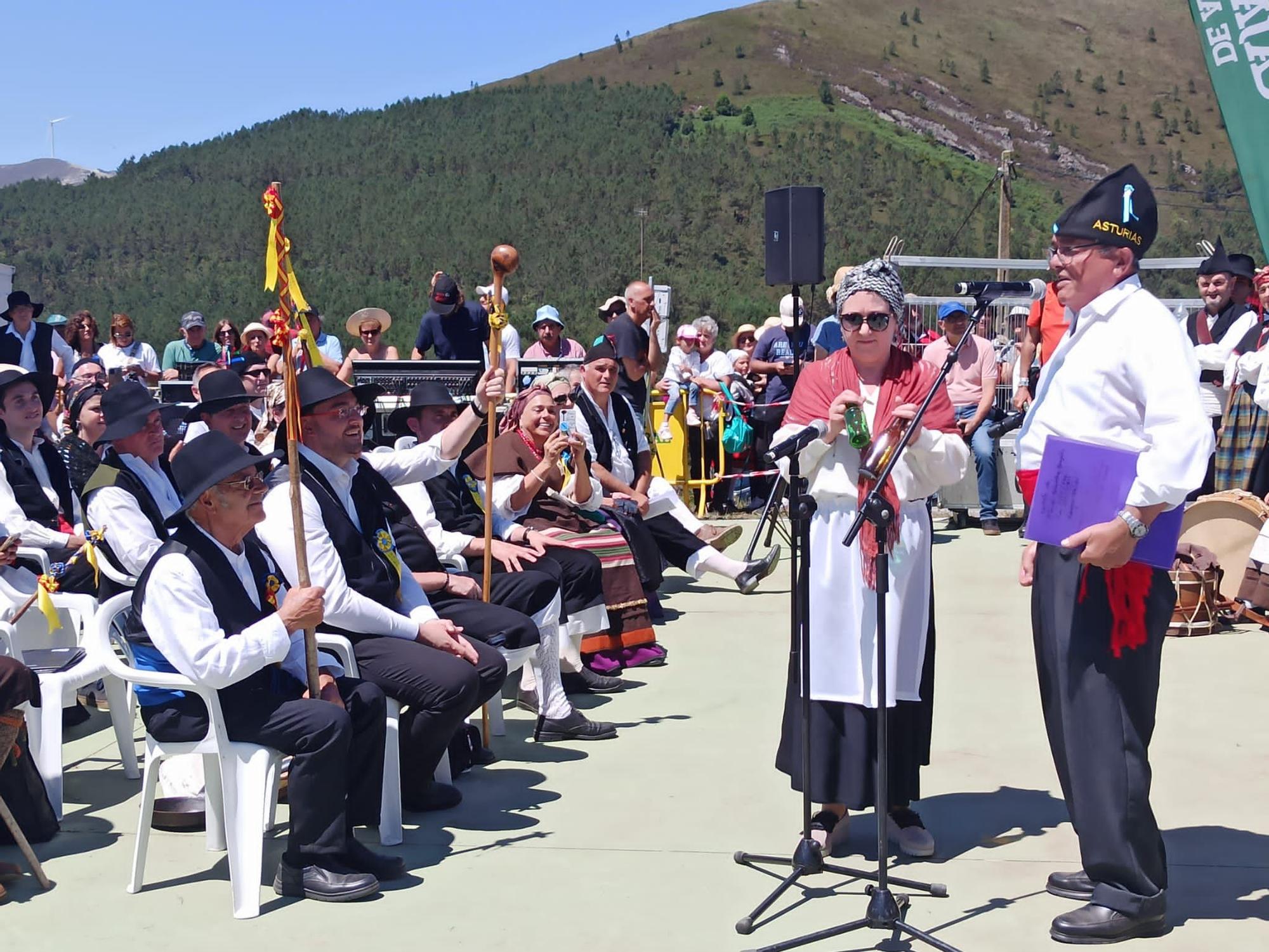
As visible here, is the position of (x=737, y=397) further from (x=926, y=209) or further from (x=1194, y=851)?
(x=926, y=209)

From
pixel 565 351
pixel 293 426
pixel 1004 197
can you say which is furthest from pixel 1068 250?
pixel 1004 197

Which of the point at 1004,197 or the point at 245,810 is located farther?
the point at 1004,197

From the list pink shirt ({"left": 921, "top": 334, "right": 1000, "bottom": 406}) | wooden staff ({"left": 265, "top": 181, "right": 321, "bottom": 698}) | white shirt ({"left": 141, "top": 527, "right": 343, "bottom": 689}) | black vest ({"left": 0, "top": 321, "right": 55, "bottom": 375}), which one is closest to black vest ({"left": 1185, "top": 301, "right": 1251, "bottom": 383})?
pink shirt ({"left": 921, "top": 334, "right": 1000, "bottom": 406})

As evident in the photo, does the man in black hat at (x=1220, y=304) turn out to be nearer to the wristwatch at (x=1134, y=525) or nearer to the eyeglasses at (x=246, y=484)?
the wristwatch at (x=1134, y=525)

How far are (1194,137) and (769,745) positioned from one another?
117 m

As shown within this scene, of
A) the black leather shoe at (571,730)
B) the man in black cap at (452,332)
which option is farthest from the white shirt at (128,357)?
the black leather shoe at (571,730)

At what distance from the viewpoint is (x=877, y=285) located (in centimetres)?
454

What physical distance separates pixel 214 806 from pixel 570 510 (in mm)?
3006

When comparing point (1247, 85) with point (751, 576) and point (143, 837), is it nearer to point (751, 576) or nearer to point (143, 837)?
point (751, 576)

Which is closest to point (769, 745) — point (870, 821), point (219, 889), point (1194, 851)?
point (870, 821)

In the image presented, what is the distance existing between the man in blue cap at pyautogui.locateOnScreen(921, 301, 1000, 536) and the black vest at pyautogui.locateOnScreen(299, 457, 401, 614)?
710 centimetres

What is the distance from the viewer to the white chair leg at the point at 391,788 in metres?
4.92

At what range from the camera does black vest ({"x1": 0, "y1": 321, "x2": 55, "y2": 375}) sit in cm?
1199

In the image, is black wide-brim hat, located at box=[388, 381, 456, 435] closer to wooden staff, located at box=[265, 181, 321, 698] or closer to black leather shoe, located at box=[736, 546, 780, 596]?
wooden staff, located at box=[265, 181, 321, 698]
